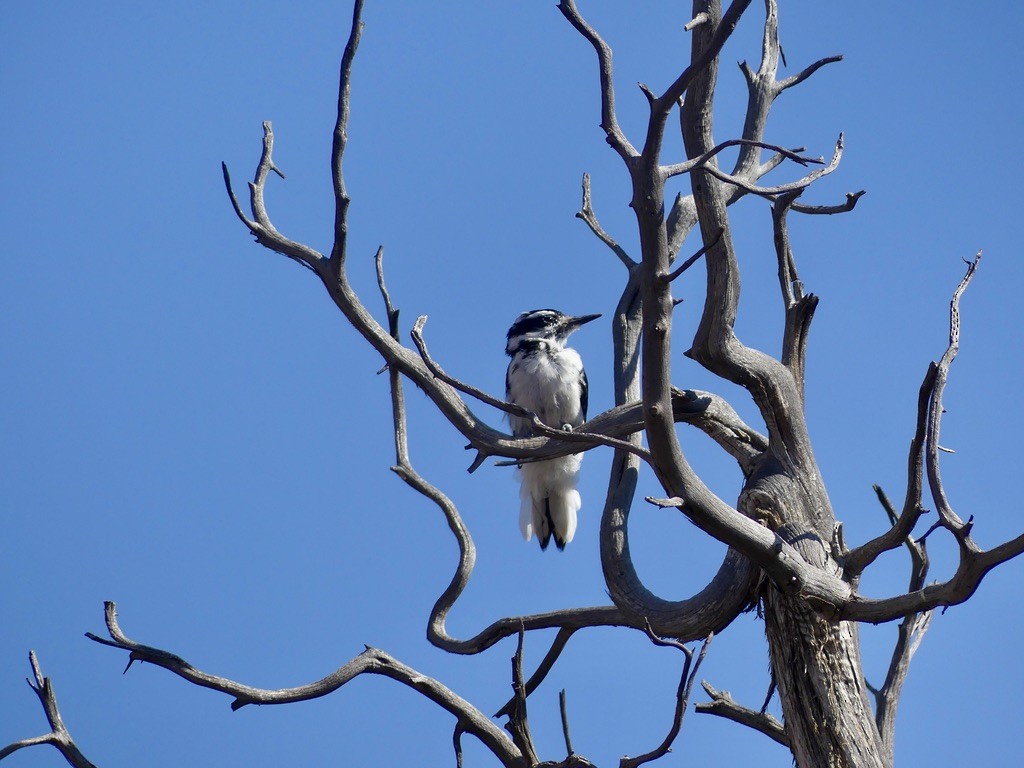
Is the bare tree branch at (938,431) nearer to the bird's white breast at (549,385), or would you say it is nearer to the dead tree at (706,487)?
the dead tree at (706,487)

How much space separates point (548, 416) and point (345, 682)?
2.67 meters

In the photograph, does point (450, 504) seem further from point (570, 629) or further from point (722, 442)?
point (722, 442)

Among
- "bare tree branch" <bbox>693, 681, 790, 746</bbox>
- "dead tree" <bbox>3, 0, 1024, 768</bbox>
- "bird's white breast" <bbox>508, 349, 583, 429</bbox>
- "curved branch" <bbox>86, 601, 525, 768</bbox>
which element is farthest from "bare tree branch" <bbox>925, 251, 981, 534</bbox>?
"bird's white breast" <bbox>508, 349, 583, 429</bbox>

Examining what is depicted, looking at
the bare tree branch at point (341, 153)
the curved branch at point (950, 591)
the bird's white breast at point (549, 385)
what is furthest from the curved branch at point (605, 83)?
the bird's white breast at point (549, 385)

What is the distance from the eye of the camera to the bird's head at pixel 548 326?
691 centimetres

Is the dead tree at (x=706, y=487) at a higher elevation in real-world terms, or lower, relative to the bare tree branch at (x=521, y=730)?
higher

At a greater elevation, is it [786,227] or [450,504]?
[786,227]

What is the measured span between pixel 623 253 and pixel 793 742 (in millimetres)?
2676

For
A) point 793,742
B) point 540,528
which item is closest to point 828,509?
point 793,742

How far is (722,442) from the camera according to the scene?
468cm

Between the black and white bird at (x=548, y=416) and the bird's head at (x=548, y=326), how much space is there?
0.03m

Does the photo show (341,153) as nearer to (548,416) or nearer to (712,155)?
(712,155)

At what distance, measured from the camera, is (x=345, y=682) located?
175 inches

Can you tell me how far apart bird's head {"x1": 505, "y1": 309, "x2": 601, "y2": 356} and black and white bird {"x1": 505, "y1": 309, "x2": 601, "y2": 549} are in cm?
3
